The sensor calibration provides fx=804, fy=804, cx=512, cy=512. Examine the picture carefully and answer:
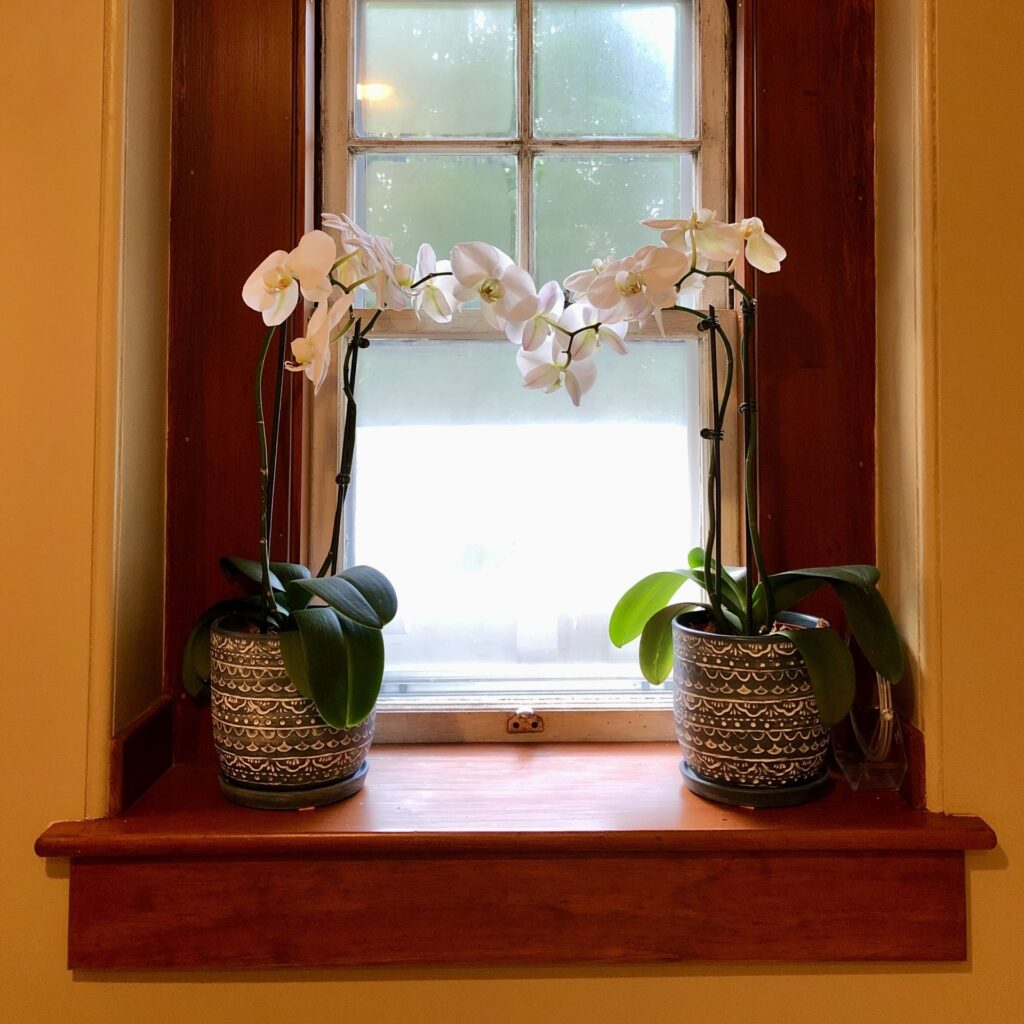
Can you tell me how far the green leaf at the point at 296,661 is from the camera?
854mm

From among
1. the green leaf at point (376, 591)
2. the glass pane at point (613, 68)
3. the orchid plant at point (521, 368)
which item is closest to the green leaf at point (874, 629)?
the orchid plant at point (521, 368)

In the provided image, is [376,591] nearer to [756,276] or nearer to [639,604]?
[639,604]

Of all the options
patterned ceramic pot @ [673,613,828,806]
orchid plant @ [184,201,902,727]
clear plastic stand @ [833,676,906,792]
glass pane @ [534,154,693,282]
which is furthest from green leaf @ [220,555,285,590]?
clear plastic stand @ [833,676,906,792]

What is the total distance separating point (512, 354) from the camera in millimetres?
1181

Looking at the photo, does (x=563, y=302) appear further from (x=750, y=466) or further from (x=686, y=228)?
(x=750, y=466)

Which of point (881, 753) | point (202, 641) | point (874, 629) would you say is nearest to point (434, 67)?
point (202, 641)

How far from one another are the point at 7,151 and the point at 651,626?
93 centimetres

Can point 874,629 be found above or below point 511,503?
below

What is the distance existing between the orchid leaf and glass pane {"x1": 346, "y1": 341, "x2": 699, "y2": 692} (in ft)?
1.01

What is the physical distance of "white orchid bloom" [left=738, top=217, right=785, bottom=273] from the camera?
2.94 ft

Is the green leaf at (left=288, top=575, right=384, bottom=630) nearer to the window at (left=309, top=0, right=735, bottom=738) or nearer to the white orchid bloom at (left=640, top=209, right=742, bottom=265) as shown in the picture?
the window at (left=309, top=0, right=735, bottom=738)

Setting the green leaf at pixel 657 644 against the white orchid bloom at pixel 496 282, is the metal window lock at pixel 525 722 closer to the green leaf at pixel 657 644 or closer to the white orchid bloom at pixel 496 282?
the green leaf at pixel 657 644

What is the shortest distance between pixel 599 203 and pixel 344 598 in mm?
715

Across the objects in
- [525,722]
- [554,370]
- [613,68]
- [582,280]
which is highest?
[613,68]
